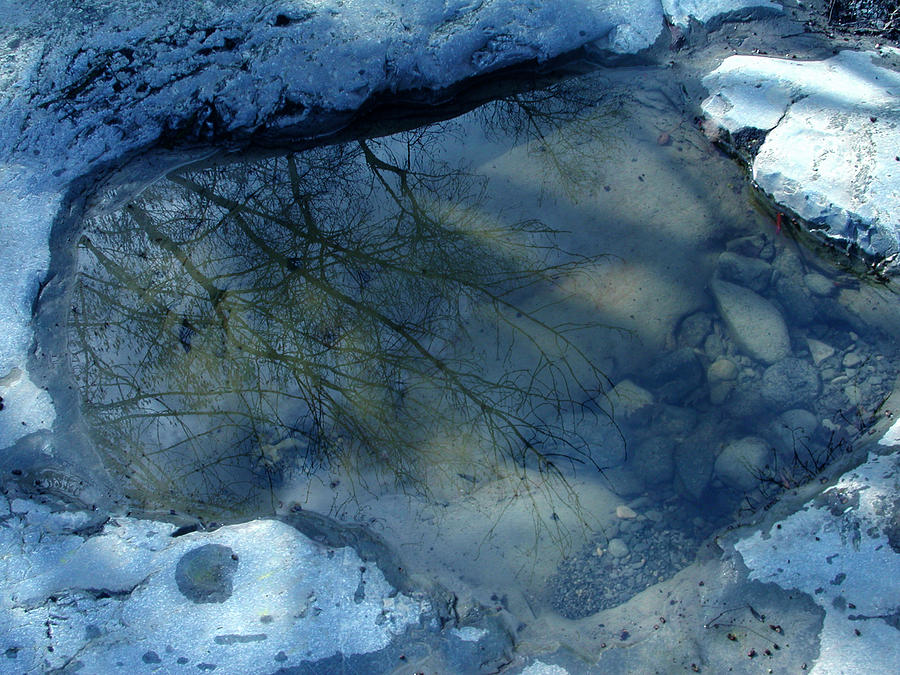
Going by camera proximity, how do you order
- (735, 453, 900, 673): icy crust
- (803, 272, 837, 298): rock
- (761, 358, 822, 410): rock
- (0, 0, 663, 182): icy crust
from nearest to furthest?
1. (735, 453, 900, 673): icy crust
2. (761, 358, 822, 410): rock
3. (803, 272, 837, 298): rock
4. (0, 0, 663, 182): icy crust

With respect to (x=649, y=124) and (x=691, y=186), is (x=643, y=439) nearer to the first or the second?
(x=691, y=186)

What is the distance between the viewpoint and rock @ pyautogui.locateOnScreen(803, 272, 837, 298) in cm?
251

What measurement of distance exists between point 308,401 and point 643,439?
4.09 feet

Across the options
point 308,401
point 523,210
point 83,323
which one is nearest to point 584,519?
point 308,401

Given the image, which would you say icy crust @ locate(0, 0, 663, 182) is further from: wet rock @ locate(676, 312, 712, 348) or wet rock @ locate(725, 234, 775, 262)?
wet rock @ locate(676, 312, 712, 348)

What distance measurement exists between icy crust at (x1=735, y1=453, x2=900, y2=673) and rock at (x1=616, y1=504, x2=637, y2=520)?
1.16ft

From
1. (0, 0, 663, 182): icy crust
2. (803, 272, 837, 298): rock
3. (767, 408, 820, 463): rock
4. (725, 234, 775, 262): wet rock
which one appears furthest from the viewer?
(0, 0, 663, 182): icy crust

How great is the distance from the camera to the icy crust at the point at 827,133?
244 centimetres

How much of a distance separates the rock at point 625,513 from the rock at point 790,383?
2.23 ft

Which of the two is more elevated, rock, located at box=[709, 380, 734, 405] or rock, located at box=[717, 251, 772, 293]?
rock, located at box=[717, 251, 772, 293]

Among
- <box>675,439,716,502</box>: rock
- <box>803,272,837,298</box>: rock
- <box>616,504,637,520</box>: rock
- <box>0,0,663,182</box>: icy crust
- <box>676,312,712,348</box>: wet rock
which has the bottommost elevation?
<box>616,504,637,520</box>: rock

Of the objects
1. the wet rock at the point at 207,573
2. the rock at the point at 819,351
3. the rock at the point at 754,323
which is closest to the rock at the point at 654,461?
the rock at the point at 754,323

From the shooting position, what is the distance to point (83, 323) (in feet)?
8.11

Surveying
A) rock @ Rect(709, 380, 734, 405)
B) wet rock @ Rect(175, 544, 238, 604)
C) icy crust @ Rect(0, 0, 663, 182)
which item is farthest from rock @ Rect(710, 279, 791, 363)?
wet rock @ Rect(175, 544, 238, 604)
